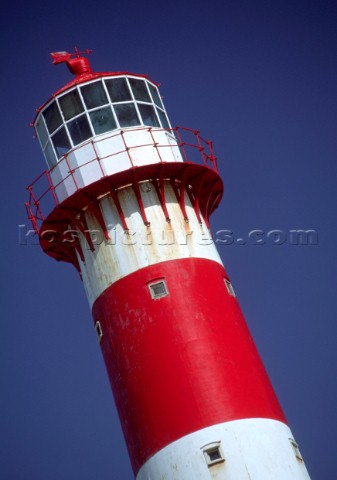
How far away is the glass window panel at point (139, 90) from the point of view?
25127mm

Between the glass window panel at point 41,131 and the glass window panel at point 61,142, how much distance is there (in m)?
0.50

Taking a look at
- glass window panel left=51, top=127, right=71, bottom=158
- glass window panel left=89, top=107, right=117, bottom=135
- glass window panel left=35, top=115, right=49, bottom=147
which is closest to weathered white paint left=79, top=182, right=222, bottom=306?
glass window panel left=89, top=107, right=117, bottom=135

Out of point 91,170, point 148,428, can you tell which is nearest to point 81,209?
point 91,170

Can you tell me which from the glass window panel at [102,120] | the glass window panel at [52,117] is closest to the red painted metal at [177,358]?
the glass window panel at [102,120]

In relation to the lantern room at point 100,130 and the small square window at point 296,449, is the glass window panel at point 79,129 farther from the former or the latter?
the small square window at point 296,449

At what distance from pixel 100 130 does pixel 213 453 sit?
31.8ft

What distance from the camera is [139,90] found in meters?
25.3

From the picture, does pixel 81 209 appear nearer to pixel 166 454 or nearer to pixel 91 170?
pixel 91 170

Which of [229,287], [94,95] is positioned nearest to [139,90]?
[94,95]

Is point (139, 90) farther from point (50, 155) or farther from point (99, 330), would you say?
point (99, 330)

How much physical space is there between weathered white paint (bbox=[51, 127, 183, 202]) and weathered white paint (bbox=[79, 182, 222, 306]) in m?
0.77

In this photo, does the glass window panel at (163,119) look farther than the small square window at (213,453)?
Yes

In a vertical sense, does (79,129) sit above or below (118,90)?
below

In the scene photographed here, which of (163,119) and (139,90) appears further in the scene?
(163,119)
